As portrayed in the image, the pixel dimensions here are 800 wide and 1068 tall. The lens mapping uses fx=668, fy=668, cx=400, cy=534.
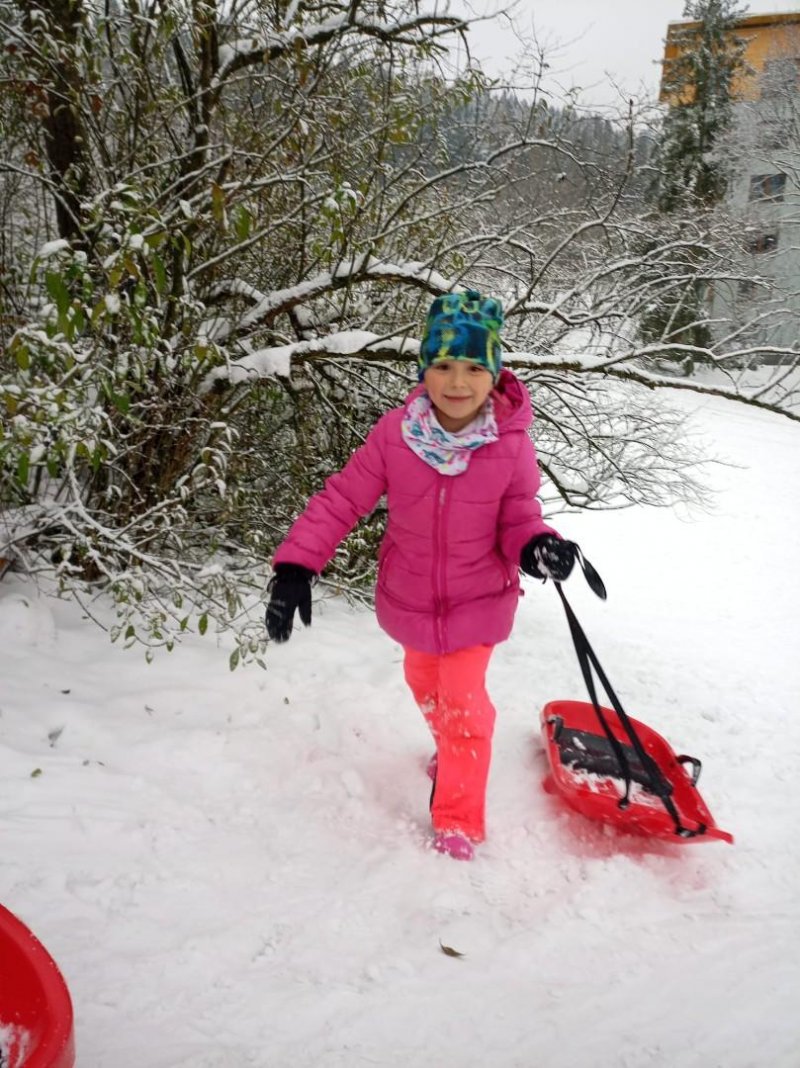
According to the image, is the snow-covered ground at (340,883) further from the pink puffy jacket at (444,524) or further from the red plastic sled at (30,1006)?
the pink puffy jacket at (444,524)

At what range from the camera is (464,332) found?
79.4 inches

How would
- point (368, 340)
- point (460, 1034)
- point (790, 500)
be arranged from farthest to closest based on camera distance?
point (790, 500)
point (368, 340)
point (460, 1034)

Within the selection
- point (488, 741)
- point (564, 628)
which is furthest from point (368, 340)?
point (564, 628)

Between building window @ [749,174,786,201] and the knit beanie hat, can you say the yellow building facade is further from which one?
the knit beanie hat

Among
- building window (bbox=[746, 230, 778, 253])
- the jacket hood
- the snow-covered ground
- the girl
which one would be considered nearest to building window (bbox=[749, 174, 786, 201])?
building window (bbox=[746, 230, 778, 253])

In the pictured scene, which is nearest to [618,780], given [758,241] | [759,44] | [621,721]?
[621,721]

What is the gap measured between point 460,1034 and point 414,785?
40.3 inches

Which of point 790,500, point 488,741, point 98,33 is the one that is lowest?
point 790,500

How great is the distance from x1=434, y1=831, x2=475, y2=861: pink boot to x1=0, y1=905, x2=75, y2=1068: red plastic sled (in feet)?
3.98

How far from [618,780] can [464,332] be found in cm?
186

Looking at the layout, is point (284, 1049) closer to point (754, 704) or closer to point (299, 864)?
point (299, 864)

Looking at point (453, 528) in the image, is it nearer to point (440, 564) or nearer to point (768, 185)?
point (440, 564)

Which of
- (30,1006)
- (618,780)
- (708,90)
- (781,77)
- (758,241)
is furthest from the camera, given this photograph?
(708,90)

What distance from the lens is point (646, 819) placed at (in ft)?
7.18
